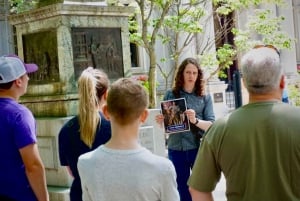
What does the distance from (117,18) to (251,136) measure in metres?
4.79

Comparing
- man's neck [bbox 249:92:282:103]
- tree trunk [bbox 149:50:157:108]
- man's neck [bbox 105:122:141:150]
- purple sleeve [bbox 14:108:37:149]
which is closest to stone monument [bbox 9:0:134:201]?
purple sleeve [bbox 14:108:37:149]

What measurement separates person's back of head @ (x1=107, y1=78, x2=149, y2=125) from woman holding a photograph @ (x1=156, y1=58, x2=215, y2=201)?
319cm

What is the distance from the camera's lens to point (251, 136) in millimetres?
3246

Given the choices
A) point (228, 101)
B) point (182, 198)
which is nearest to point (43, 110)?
point (182, 198)

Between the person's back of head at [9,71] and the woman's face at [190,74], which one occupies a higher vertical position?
the person's back of head at [9,71]

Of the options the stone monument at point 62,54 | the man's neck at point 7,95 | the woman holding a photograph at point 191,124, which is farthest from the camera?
the stone monument at point 62,54

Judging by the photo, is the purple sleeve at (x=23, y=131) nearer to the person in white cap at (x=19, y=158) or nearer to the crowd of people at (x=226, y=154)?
the person in white cap at (x=19, y=158)

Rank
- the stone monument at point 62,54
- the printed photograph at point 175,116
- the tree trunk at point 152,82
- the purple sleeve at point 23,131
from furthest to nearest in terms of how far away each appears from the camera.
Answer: the tree trunk at point 152,82, the stone monument at point 62,54, the printed photograph at point 175,116, the purple sleeve at point 23,131

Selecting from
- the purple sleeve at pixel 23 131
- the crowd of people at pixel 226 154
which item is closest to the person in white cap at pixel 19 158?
the purple sleeve at pixel 23 131

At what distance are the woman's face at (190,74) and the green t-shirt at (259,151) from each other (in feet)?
10.9

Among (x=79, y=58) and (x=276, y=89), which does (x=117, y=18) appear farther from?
(x=276, y=89)

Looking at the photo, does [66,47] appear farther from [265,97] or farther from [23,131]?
[265,97]

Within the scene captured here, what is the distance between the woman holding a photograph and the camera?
21.7 feet

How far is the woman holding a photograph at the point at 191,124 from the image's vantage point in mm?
6609
